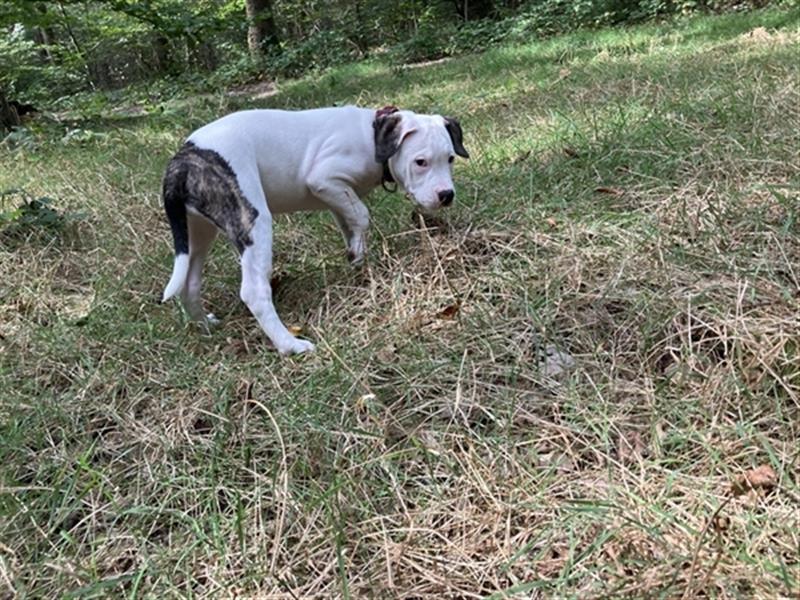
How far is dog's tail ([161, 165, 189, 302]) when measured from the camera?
3170 mm

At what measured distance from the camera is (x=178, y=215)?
3289mm

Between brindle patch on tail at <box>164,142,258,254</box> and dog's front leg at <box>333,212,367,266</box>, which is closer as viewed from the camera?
brindle patch on tail at <box>164,142,258,254</box>

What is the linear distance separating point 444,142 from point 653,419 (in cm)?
197

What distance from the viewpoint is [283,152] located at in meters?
3.48

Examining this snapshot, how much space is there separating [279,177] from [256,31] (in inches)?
588

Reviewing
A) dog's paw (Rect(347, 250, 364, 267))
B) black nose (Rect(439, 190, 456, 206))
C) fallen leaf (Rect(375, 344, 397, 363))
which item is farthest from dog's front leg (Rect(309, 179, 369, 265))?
fallen leaf (Rect(375, 344, 397, 363))

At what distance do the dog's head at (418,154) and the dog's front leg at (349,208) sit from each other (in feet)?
0.78

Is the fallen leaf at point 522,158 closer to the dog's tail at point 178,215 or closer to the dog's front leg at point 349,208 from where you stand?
the dog's front leg at point 349,208

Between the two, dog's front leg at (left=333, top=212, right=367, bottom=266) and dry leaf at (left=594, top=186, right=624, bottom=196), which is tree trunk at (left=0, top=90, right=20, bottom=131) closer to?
dog's front leg at (left=333, top=212, right=367, bottom=266)

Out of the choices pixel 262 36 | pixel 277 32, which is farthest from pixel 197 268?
pixel 277 32

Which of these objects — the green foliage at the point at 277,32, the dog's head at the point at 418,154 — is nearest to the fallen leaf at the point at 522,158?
the dog's head at the point at 418,154

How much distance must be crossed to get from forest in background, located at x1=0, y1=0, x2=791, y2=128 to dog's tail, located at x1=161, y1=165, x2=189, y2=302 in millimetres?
4631

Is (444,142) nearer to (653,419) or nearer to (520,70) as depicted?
(653,419)

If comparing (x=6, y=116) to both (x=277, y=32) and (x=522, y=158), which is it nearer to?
(x=522, y=158)
